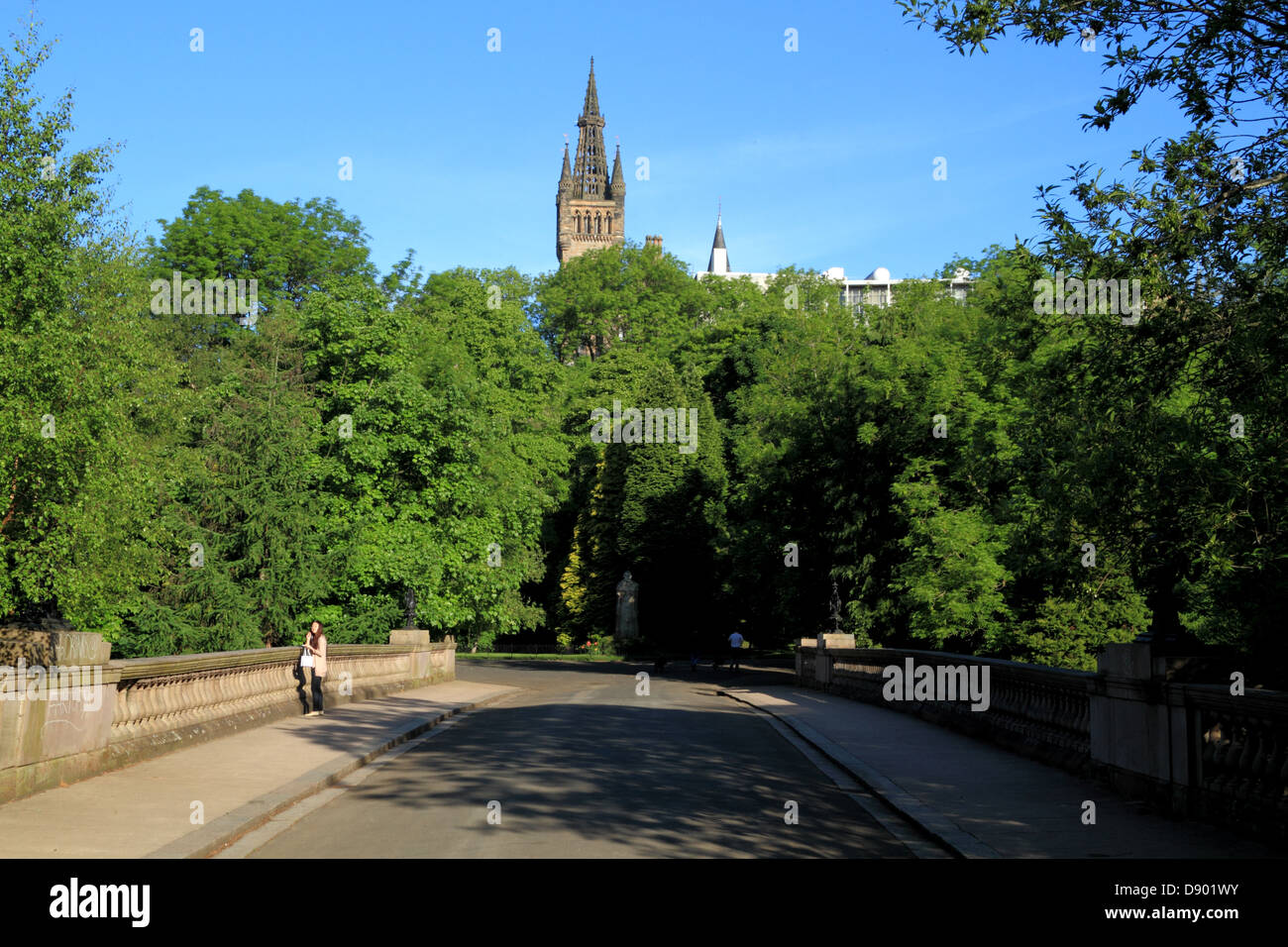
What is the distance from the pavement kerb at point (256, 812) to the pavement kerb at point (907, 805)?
5316 millimetres

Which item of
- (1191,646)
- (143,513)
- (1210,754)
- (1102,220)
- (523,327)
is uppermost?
(523,327)

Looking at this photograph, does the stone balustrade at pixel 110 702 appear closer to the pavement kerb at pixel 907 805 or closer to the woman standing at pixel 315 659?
the woman standing at pixel 315 659

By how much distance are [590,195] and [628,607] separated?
103 metres

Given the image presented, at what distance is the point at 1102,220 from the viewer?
11492 mm

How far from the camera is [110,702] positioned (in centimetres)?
1208

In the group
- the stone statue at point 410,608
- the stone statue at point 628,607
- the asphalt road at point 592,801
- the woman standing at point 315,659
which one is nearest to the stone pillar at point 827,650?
the stone statue at point 410,608

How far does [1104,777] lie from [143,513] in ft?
71.7

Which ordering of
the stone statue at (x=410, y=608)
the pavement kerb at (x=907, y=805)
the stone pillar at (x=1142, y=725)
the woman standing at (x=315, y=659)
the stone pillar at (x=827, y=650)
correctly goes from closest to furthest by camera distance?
the pavement kerb at (x=907, y=805), the stone pillar at (x=1142, y=725), the woman standing at (x=315, y=659), the stone pillar at (x=827, y=650), the stone statue at (x=410, y=608)

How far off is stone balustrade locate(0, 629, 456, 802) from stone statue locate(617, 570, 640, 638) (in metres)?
50.0

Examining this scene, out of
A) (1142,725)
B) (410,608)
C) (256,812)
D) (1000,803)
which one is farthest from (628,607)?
(256,812)

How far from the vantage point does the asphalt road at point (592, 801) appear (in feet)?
28.9

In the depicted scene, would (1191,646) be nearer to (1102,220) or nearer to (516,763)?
(1102,220)
